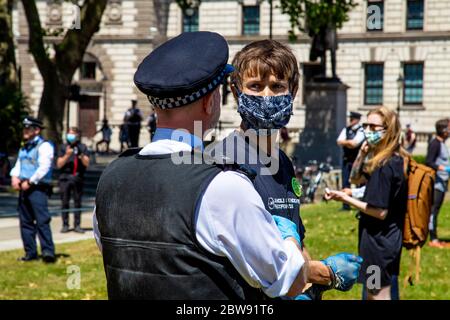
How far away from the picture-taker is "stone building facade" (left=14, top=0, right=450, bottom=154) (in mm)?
49031

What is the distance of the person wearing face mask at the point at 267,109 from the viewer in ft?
12.5

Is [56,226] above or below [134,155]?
below

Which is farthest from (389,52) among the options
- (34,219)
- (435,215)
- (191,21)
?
(34,219)

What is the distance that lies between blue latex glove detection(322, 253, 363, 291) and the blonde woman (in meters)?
3.23

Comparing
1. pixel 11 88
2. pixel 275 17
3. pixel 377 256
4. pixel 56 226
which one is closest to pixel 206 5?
pixel 275 17

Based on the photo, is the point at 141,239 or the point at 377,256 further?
the point at 377,256

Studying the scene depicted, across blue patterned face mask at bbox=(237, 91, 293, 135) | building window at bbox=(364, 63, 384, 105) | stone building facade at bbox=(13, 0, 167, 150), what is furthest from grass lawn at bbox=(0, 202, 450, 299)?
stone building facade at bbox=(13, 0, 167, 150)

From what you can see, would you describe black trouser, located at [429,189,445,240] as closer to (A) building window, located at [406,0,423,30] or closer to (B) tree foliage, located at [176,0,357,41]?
(B) tree foliage, located at [176,0,357,41]

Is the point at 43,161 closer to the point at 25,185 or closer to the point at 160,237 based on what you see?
the point at 25,185

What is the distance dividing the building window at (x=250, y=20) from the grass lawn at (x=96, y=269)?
128 ft

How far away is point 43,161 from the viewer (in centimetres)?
1209
